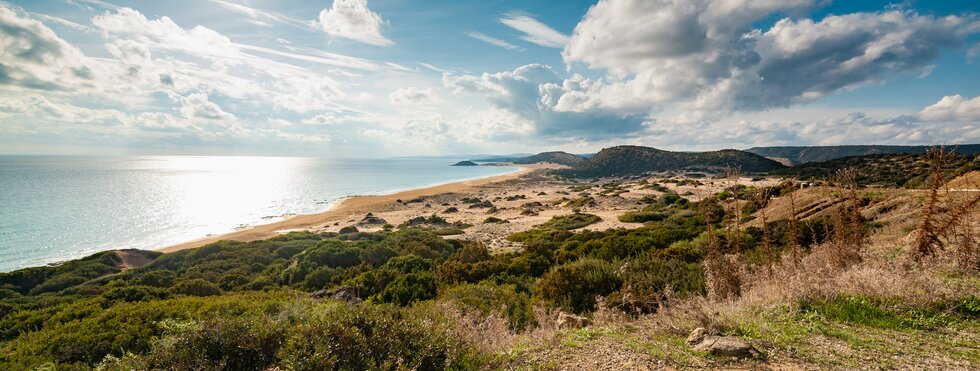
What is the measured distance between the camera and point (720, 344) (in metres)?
4.79

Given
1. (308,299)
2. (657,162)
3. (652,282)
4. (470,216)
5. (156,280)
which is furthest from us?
(657,162)

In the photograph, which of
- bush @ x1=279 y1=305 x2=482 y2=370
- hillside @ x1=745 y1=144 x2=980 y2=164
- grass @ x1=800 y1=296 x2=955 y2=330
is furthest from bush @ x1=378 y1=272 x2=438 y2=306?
hillside @ x1=745 y1=144 x2=980 y2=164

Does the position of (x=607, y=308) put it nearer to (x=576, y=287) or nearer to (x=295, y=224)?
(x=576, y=287)

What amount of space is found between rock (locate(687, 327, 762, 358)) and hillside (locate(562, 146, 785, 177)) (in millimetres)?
102013

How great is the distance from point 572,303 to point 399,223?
3348cm

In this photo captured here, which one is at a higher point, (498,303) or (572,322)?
(572,322)

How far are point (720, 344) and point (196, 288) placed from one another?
17564 mm

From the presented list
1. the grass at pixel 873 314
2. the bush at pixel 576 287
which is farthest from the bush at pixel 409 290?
the grass at pixel 873 314

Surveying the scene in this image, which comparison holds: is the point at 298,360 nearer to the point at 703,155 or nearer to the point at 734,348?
the point at 734,348

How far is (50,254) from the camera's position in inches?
1169

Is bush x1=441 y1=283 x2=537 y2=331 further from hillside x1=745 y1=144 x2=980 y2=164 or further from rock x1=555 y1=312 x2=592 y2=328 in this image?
hillside x1=745 y1=144 x2=980 y2=164

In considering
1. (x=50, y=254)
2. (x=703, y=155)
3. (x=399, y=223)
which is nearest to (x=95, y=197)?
(x=50, y=254)

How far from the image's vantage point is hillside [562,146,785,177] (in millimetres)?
98750

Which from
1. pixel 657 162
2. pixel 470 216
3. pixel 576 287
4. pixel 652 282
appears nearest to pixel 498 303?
pixel 576 287
